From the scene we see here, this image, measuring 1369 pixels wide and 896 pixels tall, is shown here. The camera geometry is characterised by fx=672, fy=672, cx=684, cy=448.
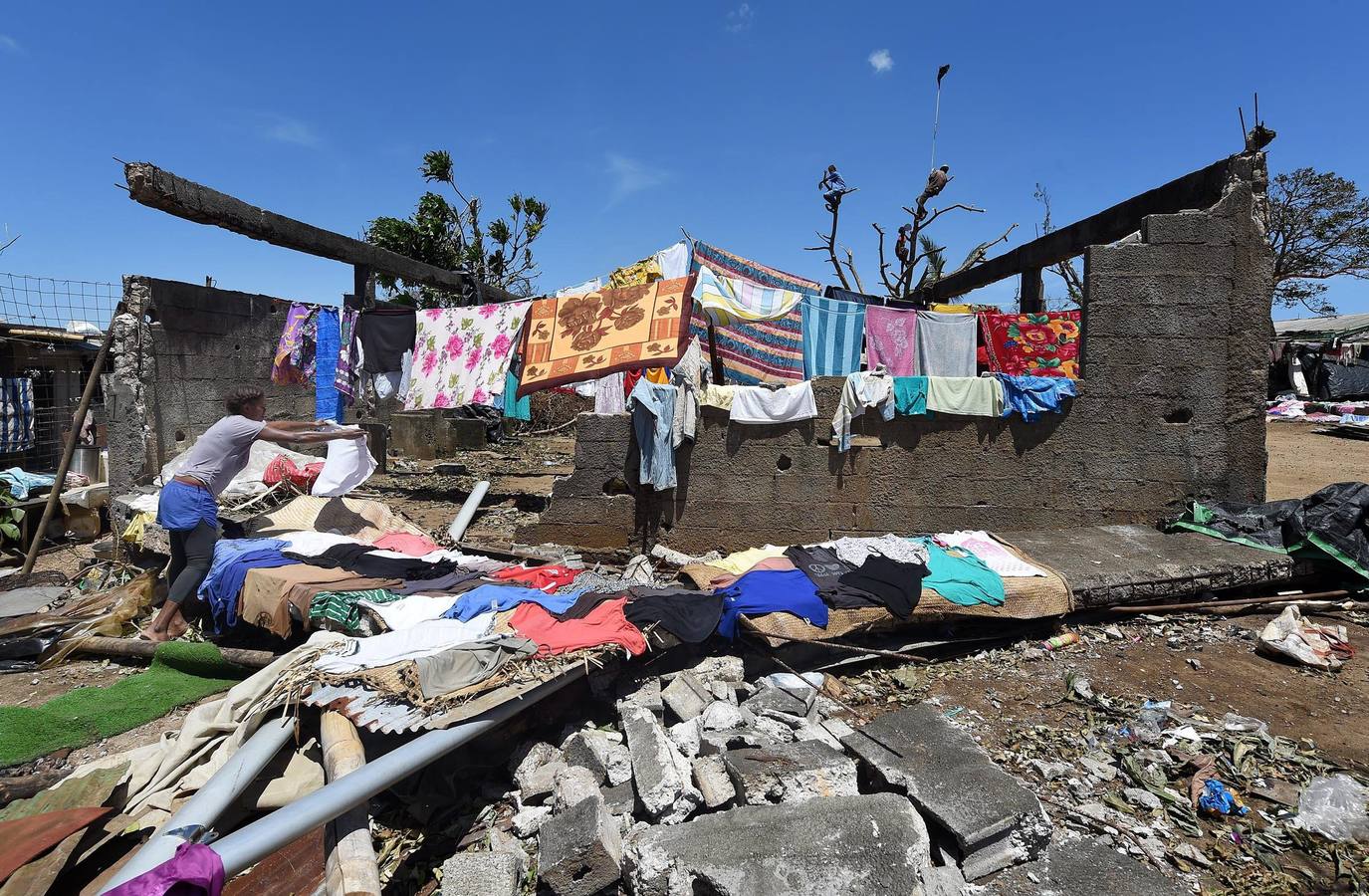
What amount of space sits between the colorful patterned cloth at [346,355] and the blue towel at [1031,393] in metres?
7.16

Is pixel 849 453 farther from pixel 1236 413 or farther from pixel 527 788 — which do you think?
pixel 527 788

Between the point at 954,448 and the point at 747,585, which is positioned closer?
the point at 747,585

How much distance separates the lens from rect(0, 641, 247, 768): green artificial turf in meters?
3.90

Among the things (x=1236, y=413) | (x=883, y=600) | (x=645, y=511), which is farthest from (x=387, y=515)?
(x=1236, y=413)

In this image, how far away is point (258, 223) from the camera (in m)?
7.30

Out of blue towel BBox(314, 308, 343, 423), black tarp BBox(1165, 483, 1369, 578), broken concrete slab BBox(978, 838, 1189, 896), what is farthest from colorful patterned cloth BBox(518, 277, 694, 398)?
black tarp BBox(1165, 483, 1369, 578)

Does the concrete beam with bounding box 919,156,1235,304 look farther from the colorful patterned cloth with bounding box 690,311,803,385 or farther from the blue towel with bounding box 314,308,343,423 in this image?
the blue towel with bounding box 314,308,343,423

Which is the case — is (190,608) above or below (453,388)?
below

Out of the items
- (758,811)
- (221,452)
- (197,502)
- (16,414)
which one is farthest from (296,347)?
(758,811)

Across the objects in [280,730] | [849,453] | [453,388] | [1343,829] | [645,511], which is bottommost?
[1343,829]

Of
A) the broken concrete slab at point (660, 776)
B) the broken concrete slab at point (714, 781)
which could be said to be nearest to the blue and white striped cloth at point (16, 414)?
the broken concrete slab at point (660, 776)

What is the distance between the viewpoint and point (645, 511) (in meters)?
6.51

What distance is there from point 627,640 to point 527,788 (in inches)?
36.0

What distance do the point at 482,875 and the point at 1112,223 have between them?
802 cm
